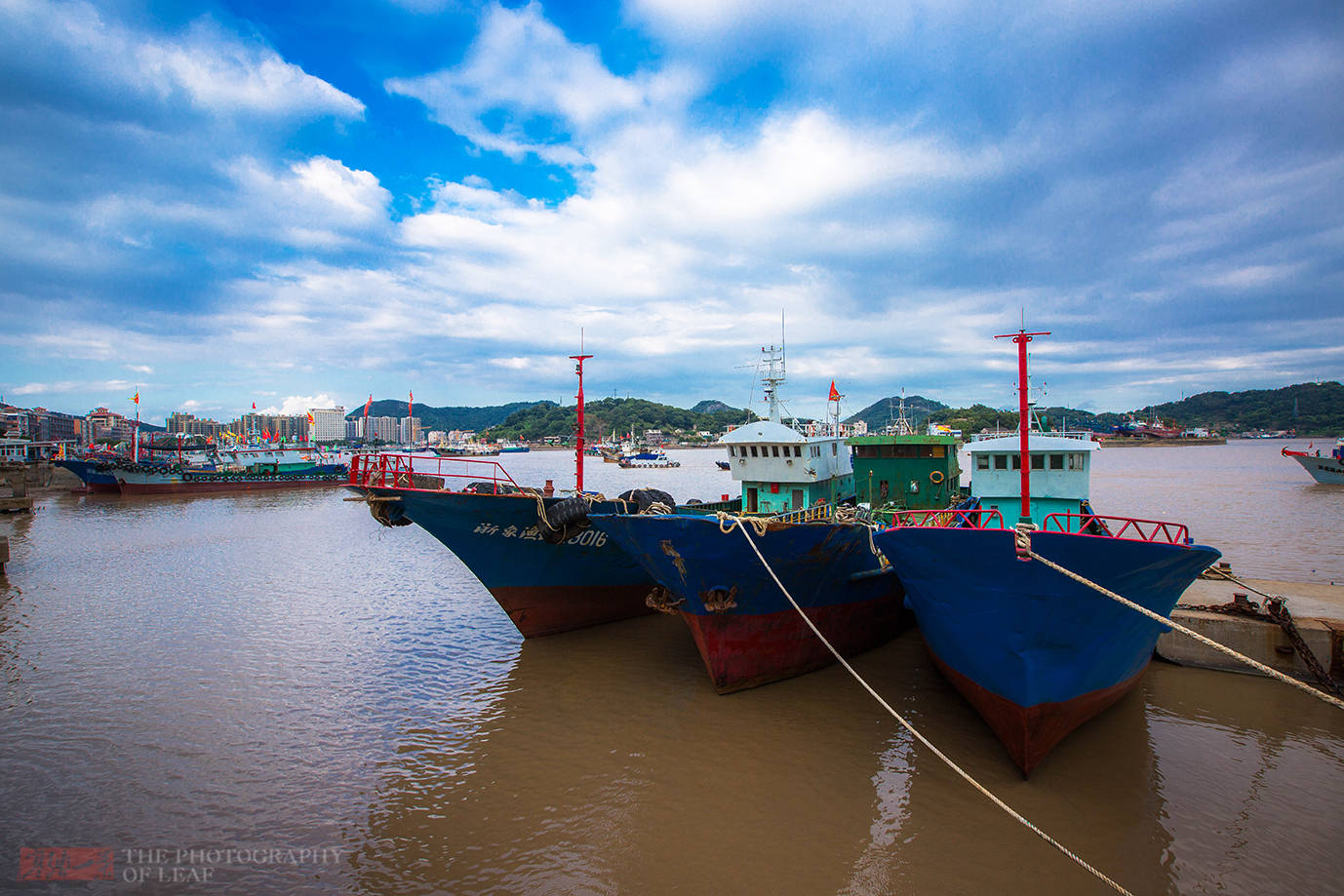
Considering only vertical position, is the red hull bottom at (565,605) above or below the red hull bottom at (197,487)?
below

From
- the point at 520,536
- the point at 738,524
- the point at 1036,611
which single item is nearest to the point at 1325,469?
the point at 1036,611

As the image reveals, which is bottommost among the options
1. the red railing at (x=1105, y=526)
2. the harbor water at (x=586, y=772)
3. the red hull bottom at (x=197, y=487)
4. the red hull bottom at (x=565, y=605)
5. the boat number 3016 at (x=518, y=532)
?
the harbor water at (x=586, y=772)

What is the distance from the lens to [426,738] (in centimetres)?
905

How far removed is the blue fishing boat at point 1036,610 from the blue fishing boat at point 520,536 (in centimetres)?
628

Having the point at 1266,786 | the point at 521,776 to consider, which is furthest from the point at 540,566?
the point at 1266,786

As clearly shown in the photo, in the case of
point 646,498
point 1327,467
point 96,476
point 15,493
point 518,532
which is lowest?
point 15,493

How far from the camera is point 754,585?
9891 mm

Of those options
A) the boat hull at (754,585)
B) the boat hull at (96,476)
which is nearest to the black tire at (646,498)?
the boat hull at (754,585)

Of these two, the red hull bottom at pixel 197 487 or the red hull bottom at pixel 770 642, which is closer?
the red hull bottom at pixel 770 642

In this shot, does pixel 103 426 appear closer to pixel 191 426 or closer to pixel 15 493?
pixel 191 426

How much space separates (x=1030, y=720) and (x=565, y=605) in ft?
30.8

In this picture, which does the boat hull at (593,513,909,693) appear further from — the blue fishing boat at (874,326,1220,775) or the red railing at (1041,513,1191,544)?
the red railing at (1041,513,1191,544)

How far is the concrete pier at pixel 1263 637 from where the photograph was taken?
395 inches

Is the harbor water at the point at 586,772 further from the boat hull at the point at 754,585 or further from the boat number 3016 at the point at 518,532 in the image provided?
the boat number 3016 at the point at 518,532
